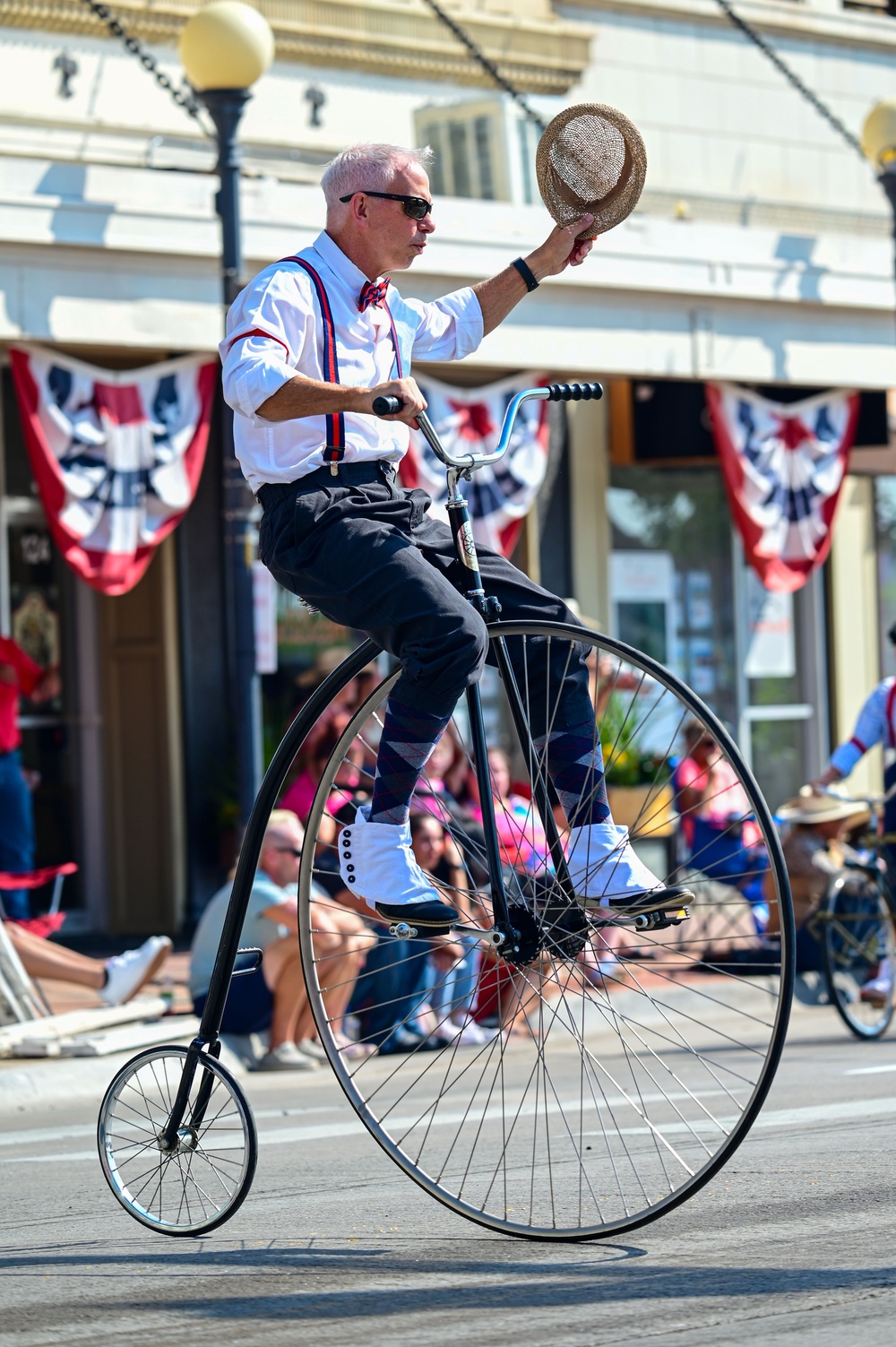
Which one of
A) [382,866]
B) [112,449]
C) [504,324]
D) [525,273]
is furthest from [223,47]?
[382,866]

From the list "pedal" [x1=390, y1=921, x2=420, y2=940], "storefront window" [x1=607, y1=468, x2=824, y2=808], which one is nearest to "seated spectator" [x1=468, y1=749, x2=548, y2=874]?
"pedal" [x1=390, y1=921, x2=420, y2=940]

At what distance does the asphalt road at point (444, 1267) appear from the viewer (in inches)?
144

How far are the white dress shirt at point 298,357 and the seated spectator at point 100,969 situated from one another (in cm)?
→ 564

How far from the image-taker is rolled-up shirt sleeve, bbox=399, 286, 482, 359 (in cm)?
501

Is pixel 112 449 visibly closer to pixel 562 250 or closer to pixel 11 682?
pixel 11 682

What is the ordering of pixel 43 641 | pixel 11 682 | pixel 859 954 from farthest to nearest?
pixel 43 641
pixel 11 682
pixel 859 954

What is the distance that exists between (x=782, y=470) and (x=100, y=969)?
24.7ft

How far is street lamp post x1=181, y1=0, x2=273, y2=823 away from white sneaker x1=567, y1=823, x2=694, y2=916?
6.78 m

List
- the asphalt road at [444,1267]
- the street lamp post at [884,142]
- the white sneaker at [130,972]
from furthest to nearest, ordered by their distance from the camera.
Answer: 1. the street lamp post at [884,142]
2. the white sneaker at [130,972]
3. the asphalt road at [444,1267]

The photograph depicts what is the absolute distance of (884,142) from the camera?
48.5 feet

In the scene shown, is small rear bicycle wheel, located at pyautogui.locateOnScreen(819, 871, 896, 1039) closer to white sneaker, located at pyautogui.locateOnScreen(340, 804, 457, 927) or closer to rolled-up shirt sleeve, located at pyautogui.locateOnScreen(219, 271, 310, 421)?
white sneaker, located at pyautogui.locateOnScreen(340, 804, 457, 927)

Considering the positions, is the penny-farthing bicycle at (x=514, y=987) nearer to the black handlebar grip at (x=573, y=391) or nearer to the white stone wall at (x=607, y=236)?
the black handlebar grip at (x=573, y=391)

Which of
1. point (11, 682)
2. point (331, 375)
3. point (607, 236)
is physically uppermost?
point (607, 236)

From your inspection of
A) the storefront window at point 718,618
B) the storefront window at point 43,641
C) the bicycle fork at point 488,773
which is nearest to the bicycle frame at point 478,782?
the bicycle fork at point 488,773
